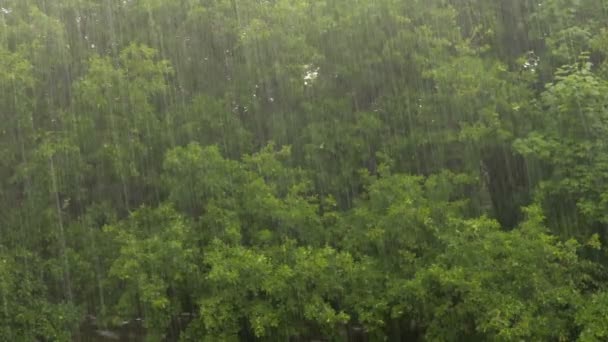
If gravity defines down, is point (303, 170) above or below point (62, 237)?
above

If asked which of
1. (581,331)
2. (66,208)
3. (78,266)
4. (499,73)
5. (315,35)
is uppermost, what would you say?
(315,35)

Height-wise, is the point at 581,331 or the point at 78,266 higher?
the point at 78,266

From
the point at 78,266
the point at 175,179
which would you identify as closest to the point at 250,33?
the point at 175,179

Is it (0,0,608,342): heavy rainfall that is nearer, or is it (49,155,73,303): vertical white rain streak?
(0,0,608,342): heavy rainfall

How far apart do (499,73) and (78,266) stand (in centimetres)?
814

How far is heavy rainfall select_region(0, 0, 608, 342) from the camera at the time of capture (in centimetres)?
1082

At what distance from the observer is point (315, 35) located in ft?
45.9

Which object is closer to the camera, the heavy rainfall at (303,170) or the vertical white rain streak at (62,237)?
the heavy rainfall at (303,170)

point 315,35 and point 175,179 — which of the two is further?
point 315,35

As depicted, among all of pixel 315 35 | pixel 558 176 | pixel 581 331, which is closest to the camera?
pixel 581 331

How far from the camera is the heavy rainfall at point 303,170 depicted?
426 inches

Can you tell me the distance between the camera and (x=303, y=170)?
13.0 metres

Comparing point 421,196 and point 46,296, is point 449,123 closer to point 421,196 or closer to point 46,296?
point 421,196

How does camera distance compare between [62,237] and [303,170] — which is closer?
[62,237]
